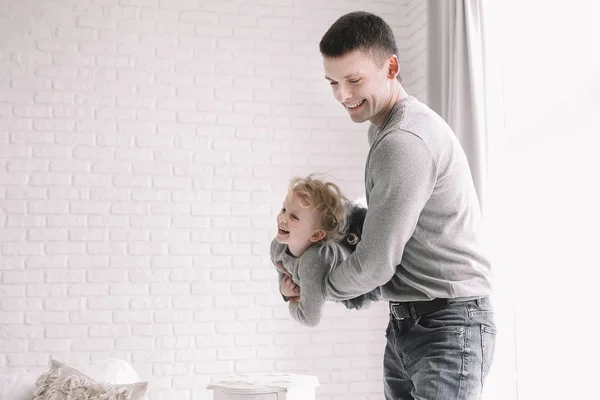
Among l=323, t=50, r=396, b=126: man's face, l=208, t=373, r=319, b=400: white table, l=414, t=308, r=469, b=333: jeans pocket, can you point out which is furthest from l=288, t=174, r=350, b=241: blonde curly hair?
l=208, t=373, r=319, b=400: white table

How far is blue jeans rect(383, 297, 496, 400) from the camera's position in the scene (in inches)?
57.9

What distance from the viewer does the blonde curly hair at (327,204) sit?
1.75 m

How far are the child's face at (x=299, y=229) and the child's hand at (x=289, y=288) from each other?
7cm

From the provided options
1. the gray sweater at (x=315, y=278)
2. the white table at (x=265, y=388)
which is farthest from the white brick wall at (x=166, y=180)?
the gray sweater at (x=315, y=278)

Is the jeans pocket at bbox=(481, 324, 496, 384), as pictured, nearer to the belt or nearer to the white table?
the belt

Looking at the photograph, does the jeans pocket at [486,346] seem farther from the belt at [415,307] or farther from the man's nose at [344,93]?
the man's nose at [344,93]

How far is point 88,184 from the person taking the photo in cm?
393

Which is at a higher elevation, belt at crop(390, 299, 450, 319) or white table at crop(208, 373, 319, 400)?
belt at crop(390, 299, 450, 319)

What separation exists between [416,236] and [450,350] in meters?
0.25

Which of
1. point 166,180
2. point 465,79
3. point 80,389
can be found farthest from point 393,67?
point 166,180

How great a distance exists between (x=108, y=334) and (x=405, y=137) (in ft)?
9.39

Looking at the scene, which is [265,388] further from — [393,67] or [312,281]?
[393,67]

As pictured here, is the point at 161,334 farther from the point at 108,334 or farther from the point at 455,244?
the point at 455,244

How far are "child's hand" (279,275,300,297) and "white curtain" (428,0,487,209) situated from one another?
177cm
